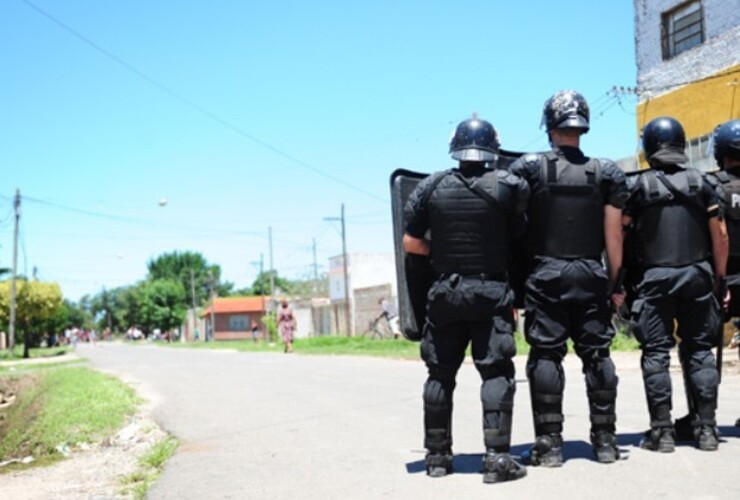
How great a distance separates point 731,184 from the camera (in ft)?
16.4

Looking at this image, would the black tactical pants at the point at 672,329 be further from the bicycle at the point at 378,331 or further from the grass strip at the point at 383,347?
the bicycle at the point at 378,331

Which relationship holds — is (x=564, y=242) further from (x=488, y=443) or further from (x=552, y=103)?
(x=488, y=443)

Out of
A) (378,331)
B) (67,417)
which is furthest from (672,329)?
(378,331)

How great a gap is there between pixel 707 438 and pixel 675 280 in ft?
3.02

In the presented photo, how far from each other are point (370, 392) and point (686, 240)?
19.4 feet

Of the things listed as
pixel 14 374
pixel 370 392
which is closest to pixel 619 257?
pixel 370 392

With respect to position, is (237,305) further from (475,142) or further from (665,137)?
(475,142)

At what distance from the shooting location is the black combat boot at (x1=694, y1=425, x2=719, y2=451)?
454 centimetres

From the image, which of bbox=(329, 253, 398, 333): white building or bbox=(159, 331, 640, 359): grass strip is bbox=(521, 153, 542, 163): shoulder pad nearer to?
bbox=(159, 331, 640, 359): grass strip

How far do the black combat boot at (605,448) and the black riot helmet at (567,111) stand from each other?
1.71m

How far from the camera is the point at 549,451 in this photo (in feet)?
14.1

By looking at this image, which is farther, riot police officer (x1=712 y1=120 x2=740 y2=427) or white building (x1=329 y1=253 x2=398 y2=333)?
white building (x1=329 y1=253 x2=398 y2=333)

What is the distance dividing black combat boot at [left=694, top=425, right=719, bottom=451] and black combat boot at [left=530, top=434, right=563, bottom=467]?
886 millimetres

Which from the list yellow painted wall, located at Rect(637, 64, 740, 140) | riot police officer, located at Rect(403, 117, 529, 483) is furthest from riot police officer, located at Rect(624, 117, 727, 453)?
yellow painted wall, located at Rect(637, 64, 740, 140)
